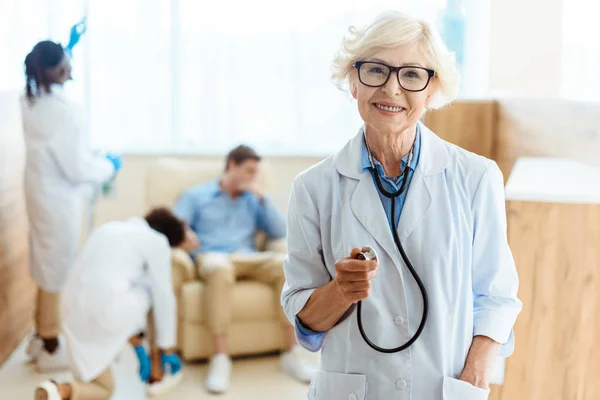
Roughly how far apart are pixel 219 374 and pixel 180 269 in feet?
1.64

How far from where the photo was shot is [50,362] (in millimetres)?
3412

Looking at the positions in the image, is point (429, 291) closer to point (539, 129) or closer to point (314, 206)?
point (314, 206)

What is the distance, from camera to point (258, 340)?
3.57 meters

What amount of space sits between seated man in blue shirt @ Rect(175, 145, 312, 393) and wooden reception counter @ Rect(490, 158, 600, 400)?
1745 mm

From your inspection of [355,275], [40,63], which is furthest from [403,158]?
[40,63]

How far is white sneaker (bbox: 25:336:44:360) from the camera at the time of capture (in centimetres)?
344

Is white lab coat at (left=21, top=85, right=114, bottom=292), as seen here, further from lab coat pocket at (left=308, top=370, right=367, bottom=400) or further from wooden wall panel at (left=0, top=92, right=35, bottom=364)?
lab coat pocket at (left=308, top=370, right=367, bottom=400)

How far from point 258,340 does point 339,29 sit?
1.95m

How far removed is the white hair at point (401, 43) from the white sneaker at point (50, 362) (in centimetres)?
259

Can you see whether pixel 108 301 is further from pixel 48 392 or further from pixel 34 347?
pixel 34 347

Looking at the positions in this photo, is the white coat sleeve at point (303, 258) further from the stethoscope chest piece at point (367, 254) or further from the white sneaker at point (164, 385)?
the white sneaker at point (164, 385)

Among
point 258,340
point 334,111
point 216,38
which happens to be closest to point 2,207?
point 258,340

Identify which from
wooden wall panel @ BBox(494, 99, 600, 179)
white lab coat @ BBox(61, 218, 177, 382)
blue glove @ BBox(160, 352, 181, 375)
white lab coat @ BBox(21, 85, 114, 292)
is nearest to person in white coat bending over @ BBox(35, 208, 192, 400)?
white lab coat @ BBox(61, 218, 177, 382)

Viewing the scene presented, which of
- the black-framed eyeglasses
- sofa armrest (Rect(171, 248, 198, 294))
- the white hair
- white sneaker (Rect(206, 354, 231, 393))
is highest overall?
the white hair
